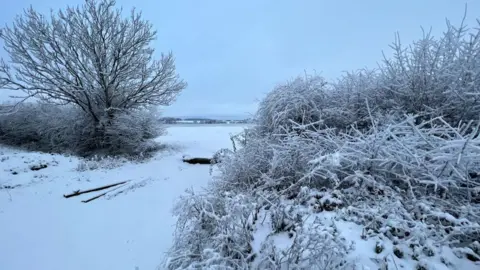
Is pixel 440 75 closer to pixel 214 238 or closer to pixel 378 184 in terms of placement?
pixel 378 184

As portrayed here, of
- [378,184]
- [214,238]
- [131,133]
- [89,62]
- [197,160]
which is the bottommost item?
[197,160]

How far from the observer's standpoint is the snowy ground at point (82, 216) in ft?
9.79

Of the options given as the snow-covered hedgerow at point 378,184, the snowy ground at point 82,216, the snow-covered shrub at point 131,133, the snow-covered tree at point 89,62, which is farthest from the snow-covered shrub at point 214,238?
the snow-covered tree at point 89,62

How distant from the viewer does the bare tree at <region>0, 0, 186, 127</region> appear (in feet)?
28.4

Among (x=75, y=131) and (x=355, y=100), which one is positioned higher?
(x=355, y=100)

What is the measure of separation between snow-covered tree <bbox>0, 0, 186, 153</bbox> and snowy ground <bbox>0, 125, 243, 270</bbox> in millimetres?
3207

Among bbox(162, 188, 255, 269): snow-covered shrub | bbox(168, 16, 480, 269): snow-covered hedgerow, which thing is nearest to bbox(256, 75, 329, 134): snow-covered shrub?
bbox(168, 16, 480, 269): snow-covered hedgerow

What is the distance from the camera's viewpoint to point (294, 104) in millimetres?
3605

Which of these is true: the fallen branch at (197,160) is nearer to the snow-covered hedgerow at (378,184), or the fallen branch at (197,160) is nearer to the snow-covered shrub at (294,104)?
the snow-covered shrub at (294,104)

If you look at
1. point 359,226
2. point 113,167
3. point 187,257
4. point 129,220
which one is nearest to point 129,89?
point 113,167

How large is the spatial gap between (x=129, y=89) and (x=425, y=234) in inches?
443

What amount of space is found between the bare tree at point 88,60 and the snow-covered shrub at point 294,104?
25.8 feet

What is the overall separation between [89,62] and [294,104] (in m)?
10.0

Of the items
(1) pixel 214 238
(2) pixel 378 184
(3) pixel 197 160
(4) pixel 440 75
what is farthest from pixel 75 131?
(4) pixel 440 75
